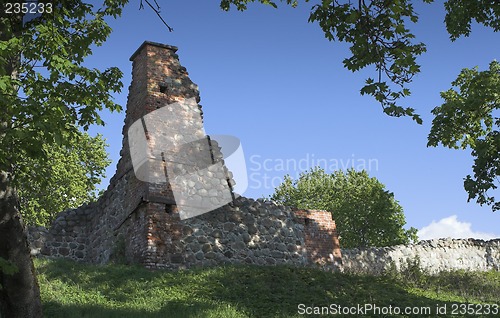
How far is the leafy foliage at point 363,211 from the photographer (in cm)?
3219

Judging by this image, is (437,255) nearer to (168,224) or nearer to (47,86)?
(168,224)

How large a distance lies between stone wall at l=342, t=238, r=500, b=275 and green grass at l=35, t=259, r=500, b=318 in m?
6.55

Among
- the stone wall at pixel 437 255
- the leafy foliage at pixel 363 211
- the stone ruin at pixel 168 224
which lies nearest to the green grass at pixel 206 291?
the stone ruin at pixel 168 224

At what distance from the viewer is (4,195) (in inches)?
290

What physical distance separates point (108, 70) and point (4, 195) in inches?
137

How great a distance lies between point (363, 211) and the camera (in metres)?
33.3

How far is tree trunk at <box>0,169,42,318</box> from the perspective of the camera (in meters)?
7.21

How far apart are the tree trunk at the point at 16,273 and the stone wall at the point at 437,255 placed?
1374 cm

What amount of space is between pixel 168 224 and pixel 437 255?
1614cm

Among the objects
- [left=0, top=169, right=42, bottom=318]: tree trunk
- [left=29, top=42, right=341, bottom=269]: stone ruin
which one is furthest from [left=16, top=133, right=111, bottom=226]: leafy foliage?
[left=0, top=169, right=42, bottom=318]: tree trunk

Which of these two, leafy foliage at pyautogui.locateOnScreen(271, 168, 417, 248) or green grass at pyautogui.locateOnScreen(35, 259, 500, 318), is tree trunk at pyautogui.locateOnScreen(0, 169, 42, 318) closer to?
green grass at pyautogui.locateOnScreen(35, 259, 500, 318)

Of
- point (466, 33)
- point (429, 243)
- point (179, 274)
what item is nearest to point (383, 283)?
point (179, 274)

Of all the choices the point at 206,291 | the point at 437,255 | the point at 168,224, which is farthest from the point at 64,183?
the point at 437,255

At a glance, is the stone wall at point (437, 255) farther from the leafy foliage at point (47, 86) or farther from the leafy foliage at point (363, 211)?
the leafy foliage at point (47, 86)
